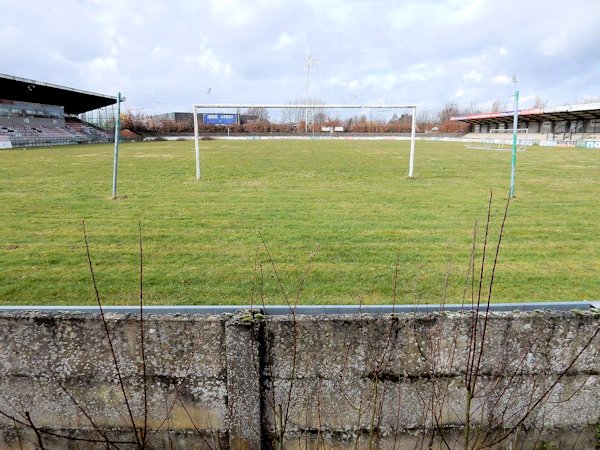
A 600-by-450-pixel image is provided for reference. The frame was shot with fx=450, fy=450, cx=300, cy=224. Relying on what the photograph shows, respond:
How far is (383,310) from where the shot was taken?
3.61 m

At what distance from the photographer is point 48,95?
2318 inches

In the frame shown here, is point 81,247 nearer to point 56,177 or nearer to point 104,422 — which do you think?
point 104,422

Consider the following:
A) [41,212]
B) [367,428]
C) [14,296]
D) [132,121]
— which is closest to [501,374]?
[367,428]

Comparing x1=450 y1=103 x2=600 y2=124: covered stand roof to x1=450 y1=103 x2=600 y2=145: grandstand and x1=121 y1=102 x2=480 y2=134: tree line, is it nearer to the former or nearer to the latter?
x1=450 y1=103 x2=600 y2=145: grandstand

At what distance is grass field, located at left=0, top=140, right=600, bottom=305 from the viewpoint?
6039 millimetres

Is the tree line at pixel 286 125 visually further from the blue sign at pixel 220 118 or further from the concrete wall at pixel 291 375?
the concrete wall at pixel 291 375

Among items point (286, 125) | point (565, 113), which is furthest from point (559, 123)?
point (286, 125)

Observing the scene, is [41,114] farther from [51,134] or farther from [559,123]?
[559,123]

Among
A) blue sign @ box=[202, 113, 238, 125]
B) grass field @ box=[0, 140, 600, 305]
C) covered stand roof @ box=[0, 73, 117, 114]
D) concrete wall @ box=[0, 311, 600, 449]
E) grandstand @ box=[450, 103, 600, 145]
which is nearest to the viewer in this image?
concrete wall @ box=[0, 311, 600, 449]

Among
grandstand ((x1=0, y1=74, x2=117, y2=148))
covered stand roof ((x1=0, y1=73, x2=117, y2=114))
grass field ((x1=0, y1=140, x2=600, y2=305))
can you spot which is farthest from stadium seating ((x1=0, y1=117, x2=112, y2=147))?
grass field ((x1=0, y1=140, x2=600, y2=305))

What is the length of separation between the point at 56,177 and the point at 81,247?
12572 millimetres

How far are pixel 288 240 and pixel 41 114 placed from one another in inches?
2556

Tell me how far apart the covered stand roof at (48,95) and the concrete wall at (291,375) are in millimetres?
51910

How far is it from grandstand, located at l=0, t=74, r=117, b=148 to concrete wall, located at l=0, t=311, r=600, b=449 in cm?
Answer: 5076
